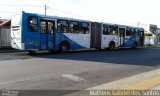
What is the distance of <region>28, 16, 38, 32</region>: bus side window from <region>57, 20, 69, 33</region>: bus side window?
2404 mm

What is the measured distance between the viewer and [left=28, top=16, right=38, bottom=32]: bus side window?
20953 mm

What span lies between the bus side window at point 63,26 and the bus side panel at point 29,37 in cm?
236

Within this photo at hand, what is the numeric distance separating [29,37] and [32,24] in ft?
3.12

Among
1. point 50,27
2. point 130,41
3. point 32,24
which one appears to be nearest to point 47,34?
point 50,27

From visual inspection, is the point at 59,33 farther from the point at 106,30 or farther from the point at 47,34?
the point at 106,30

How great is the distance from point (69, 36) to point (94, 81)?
13.6m

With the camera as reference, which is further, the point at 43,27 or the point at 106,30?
the point at 106,30

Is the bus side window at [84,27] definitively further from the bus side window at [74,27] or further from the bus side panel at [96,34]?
the bus side panel at [96,34]

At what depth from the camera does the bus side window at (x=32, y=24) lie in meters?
21.0

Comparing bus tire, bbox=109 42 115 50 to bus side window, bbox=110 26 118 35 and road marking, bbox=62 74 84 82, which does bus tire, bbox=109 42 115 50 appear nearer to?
bus side window, bbox=110 26 118 35

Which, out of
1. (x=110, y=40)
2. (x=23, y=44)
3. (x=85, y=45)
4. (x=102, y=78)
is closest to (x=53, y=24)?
(x=23, y=44)

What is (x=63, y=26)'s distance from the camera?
78.1 ft

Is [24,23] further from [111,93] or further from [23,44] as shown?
[111,93]

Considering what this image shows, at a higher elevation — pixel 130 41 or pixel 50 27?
pixel 50 27
